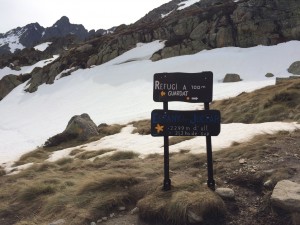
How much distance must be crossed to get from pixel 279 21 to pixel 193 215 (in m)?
52.8

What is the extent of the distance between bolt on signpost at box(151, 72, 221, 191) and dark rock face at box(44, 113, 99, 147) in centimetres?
1726

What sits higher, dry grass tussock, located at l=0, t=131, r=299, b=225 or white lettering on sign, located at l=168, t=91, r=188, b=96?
white lettering on sign, located at l=168, t=91, r=188, b=96

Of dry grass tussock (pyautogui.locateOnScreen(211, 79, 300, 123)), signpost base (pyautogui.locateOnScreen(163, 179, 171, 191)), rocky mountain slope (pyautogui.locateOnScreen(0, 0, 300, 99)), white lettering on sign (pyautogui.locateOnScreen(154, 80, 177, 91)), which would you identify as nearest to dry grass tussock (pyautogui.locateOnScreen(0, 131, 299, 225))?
signpost base (pyautogui.locateOnScreen(163, 179, 171, 191))

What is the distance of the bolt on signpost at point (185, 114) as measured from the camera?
10.1m

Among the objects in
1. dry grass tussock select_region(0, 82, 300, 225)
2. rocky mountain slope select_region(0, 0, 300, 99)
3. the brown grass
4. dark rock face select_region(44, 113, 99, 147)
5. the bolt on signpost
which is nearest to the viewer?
the brown grass

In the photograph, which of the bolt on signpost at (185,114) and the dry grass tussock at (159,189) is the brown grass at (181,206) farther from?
the bolt on signpost at (185,114)

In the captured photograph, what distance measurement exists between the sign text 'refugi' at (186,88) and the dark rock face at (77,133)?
1730cm

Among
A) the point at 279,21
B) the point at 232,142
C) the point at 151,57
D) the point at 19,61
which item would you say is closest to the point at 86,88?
the point at 151,57

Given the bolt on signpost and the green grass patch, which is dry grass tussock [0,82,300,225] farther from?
the green grass patch

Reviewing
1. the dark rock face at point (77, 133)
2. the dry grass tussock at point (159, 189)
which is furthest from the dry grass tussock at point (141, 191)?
the dark rock face at point (77, 133)

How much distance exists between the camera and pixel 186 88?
404 inches

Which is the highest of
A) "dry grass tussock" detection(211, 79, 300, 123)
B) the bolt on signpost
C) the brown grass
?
the bolt on signpost

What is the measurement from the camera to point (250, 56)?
161 ft

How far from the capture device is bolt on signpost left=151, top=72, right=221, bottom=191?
10.1 meters
